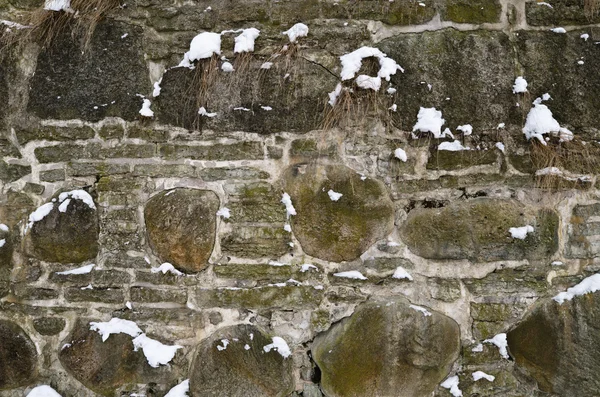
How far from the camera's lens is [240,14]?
2434 mm

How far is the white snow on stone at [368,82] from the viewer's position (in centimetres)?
232

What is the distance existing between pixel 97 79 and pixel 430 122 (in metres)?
1.57

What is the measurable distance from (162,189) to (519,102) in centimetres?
168

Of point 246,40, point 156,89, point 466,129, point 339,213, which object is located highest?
point 246,40

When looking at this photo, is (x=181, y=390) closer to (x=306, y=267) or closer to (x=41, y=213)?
(x=306, y=267)

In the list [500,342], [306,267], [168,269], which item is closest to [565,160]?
[500,342]

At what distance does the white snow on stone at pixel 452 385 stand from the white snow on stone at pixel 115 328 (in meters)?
1.41

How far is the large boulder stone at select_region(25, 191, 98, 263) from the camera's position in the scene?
244cm

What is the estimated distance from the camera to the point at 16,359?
2453 mm

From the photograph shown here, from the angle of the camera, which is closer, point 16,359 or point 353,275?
point 353,275

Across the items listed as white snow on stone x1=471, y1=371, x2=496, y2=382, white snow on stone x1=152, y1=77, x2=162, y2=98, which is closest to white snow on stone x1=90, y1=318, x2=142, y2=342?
white snow on stone x1=152, y1=77, x2=162, y2=98

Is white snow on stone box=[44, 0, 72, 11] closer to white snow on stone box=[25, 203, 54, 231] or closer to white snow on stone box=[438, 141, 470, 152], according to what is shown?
white snow on stone box=[25, 203, 54, 231]

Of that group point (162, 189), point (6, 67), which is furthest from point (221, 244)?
point (6, 67)

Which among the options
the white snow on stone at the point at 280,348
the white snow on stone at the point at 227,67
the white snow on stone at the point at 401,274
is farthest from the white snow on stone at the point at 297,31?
the white snow on stone at the point at 280,348
